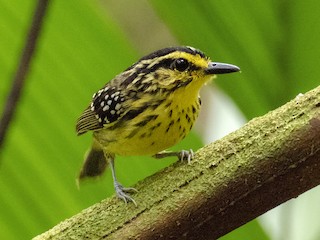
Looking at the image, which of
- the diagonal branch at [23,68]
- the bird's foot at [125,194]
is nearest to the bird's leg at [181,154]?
the bird's foot at [125,194]

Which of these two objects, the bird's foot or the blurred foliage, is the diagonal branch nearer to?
the bird's foot

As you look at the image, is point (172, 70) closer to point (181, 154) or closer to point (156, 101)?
point (156, 101)

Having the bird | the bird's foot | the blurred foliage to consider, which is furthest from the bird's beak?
the bird's foot

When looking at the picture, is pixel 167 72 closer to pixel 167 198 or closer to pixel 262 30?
Answer: pixel 262 30

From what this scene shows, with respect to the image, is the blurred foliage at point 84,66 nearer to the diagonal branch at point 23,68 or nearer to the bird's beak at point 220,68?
the bird's beak at point 220,68

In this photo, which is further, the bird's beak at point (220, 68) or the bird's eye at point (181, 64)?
the bird's eye at point (181, 64)

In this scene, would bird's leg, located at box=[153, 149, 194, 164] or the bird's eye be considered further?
the bird's eye
